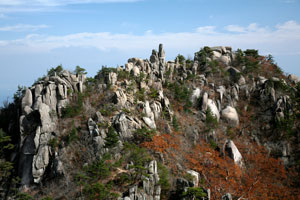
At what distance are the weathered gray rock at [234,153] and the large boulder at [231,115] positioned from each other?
7.35m

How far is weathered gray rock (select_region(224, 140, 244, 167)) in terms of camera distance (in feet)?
111

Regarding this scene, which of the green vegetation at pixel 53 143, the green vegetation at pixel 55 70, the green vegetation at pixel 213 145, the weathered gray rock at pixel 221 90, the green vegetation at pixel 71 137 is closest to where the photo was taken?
the green vegetation at pixel 71 137

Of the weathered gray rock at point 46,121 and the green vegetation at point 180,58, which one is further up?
the green vegetation at point 180,58

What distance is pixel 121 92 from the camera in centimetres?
3428

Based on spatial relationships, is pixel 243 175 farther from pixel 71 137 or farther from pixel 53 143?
pixel 53 143

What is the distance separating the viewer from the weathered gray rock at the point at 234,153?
34.0 metres

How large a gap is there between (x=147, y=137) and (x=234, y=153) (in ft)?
39.7

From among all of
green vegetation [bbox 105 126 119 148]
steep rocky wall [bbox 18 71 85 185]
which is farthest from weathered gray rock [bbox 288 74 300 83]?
steep rocky wall [bbox 18 71 85 185]

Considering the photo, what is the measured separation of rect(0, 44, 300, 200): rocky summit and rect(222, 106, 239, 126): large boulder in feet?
0.52

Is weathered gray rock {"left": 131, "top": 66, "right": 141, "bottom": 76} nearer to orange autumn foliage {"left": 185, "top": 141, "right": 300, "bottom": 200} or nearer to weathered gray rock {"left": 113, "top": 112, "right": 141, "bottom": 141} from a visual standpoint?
weathered gray rock {"left": 113, "top": 112, "right": 141, "bottom": 141}

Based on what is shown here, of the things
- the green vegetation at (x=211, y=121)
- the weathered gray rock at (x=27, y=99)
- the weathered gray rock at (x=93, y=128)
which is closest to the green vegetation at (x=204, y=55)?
the green vegetation at (x=211, y=121)

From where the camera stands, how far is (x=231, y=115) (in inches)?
1662

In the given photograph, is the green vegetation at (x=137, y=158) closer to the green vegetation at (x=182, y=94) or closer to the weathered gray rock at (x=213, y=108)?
the green vegetation at (x=182, y=94)

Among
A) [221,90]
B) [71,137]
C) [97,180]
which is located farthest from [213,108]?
[97,180]
